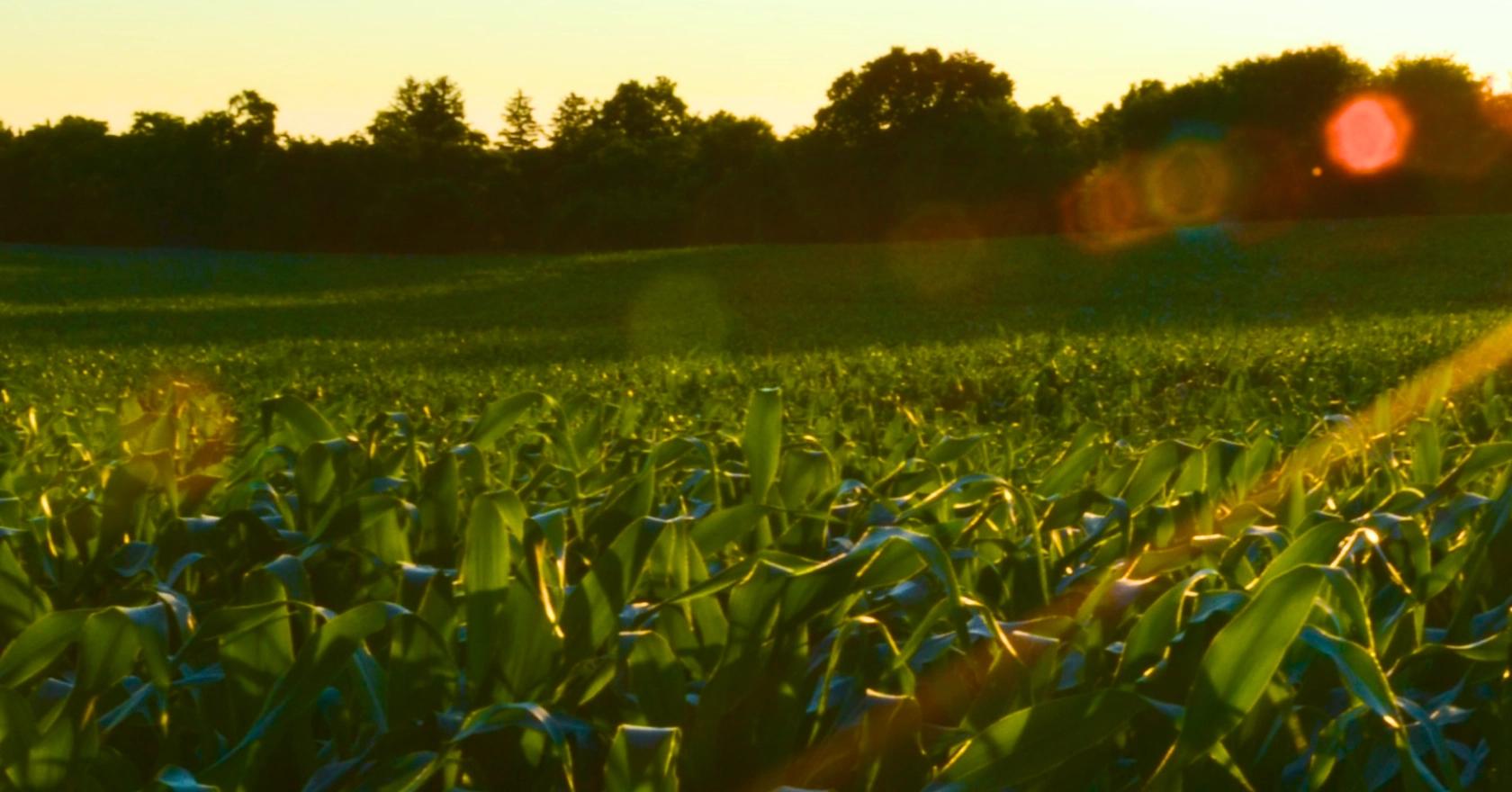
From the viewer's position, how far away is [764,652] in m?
1.27

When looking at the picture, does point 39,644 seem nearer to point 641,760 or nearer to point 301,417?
point 641,760

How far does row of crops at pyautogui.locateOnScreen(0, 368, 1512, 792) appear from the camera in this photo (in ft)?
3.49

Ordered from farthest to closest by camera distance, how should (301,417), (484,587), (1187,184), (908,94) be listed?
1. (908,94)
2. (1187,184)
3. (301,417)
4. (484,587)

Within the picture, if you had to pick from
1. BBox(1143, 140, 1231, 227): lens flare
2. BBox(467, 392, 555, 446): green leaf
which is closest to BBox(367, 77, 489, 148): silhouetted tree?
BBox(1143, 140, 1231, 227): lens flare

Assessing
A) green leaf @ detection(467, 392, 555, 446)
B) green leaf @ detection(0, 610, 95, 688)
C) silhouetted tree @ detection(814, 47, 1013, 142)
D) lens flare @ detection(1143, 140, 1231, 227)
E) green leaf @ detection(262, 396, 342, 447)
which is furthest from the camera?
silhouetted tree @ detection(814, 47, 1013, 142)

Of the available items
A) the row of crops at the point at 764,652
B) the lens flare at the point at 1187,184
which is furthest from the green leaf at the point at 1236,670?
the lens flare at the point at 1187,184

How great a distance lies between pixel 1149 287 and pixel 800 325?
34.1 ft

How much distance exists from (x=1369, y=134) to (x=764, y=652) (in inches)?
2621

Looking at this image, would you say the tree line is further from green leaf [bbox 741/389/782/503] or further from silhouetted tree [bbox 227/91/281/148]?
green leaf [bbox 741/389/782/503]

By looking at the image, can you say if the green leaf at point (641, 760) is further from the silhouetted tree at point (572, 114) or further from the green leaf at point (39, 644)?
the silhouetted tree at point (572, 114)

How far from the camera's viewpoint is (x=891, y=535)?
1.16 meters

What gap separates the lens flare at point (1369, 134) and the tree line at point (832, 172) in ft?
1.53

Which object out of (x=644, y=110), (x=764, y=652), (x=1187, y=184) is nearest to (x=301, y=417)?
(x=764, y=652)

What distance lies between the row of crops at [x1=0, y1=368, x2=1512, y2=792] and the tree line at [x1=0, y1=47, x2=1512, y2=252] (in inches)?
2363
